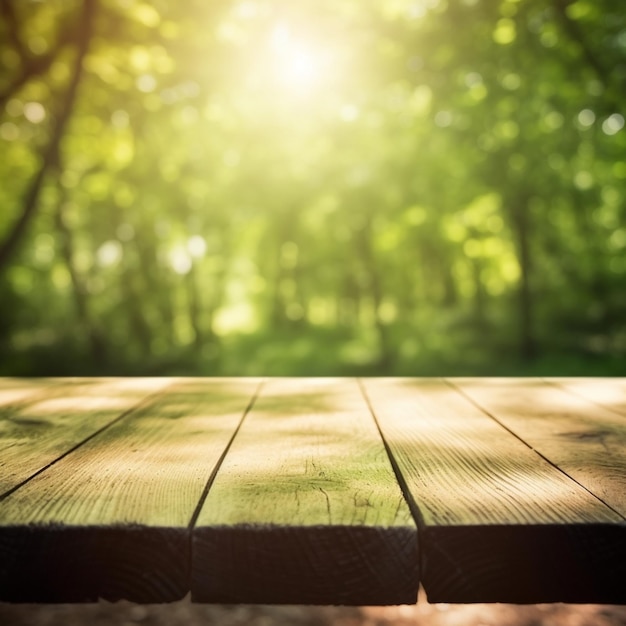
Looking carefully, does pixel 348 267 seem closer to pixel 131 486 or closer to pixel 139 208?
pixel 139 208

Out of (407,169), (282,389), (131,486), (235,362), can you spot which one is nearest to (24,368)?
(235,362)

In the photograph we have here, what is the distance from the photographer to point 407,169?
14.9 meters

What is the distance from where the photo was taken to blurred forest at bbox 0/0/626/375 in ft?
19.7

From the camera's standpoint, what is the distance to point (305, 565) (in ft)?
3.09

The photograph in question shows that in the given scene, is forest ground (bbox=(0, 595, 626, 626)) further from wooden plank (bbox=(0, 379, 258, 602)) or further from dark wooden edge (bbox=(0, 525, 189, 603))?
dark wooden edge (bbox=(0, 525, 189, 603))

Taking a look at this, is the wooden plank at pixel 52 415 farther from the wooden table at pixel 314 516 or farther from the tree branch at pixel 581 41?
the tree branch at pixel 581 41

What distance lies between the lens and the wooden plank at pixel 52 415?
51.7 inches

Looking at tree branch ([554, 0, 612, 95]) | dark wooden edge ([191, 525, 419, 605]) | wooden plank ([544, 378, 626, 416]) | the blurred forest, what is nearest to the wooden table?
dark wooden edge ([191, 525, 419, 605])

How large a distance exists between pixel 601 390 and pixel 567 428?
0.76 m

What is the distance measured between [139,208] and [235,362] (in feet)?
16.9

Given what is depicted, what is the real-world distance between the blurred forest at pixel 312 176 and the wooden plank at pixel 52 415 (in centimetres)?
426

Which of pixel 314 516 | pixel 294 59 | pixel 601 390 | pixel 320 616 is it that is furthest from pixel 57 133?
pixel 314 516

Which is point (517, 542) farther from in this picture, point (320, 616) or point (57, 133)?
point (57, 133)

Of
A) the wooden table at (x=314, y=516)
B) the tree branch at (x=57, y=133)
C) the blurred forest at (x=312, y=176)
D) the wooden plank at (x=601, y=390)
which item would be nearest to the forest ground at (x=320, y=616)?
the wooden plank at (x=601, y=390)
